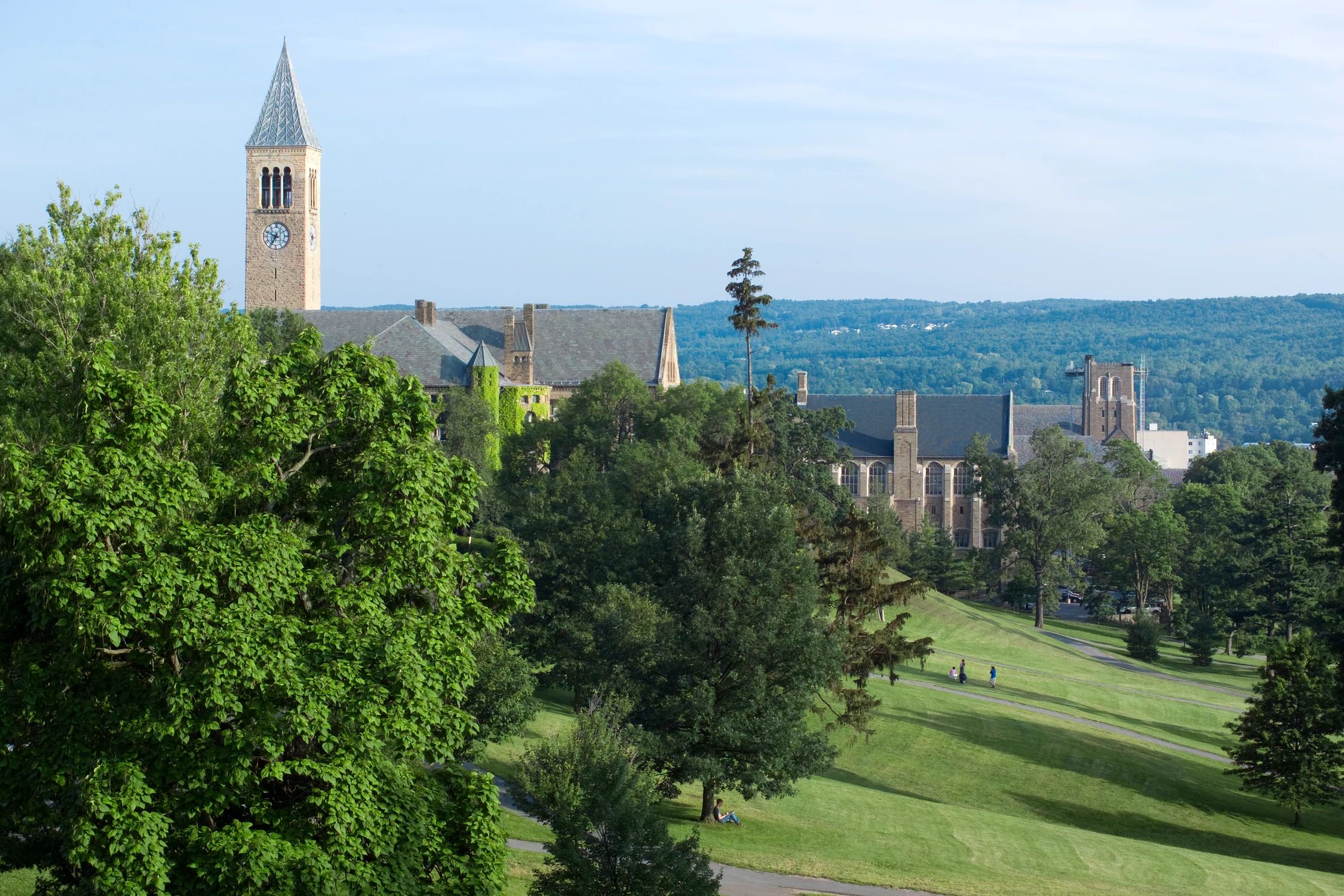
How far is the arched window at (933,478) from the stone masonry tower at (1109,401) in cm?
4453

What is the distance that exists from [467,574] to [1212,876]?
2261 centimetres

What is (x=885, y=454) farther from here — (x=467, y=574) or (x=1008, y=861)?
(x=467, y=574)

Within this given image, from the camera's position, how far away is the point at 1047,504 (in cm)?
9175

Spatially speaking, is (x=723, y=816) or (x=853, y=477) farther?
(x=853, y=477)

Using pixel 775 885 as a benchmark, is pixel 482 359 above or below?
above

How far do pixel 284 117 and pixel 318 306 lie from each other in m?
12.6

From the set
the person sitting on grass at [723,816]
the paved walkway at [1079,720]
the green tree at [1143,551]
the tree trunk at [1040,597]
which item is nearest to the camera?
the person sitting on grass at [723,816]

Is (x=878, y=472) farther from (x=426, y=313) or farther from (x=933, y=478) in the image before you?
(x=426, y=313)

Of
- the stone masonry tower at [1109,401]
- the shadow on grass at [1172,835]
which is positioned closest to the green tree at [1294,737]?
the shadow on grass at [1172,835]

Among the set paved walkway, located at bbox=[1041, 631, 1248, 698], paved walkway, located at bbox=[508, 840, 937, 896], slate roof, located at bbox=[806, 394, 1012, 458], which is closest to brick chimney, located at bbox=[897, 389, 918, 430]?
slate roof, located at bbox=[806, 394, 1012, 458]

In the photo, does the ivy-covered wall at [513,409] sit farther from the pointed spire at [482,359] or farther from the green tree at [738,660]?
the green tree at [738,660]

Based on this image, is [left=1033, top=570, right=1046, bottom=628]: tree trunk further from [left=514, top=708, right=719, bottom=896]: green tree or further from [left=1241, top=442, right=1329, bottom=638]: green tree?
[left=514, top=708, right=719, bottom=896]: green tree

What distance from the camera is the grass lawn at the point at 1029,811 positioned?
3145 centimetres

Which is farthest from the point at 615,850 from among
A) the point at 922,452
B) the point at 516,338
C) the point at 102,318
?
the point at 922,452
